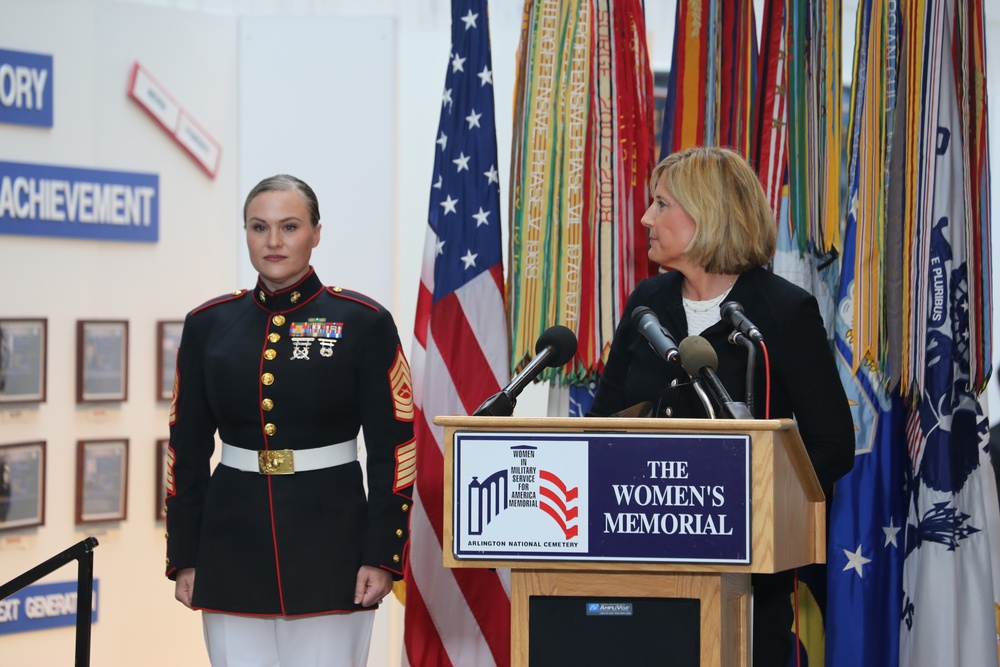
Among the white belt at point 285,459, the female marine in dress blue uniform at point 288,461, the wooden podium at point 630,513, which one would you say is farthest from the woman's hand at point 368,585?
the wooden podium at point 630,513

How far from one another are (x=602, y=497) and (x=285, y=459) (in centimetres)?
91

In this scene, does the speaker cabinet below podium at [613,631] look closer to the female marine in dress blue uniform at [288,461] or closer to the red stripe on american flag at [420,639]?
the female marine in dress blue uniform at [288,461]

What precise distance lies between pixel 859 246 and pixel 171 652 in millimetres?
2741

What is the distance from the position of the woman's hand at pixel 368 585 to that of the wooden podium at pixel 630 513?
2.26ft

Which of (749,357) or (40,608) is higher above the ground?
(749,357)

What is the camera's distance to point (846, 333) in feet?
9.49

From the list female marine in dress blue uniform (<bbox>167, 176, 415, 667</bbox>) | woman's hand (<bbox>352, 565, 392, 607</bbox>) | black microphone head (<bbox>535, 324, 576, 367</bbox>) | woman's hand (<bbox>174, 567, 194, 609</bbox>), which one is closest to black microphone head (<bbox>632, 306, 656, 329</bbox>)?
black microphone head (<bbox>535, 324, 576, 367</bbox>)

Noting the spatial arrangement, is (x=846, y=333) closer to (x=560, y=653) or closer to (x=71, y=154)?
(x=560, y=653)

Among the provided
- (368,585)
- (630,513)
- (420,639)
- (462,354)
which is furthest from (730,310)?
(420,639)

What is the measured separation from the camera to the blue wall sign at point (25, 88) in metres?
3.87

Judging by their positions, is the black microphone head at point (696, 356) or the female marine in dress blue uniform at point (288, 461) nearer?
the black microphone head at point (696, 356)

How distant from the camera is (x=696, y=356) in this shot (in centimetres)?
170

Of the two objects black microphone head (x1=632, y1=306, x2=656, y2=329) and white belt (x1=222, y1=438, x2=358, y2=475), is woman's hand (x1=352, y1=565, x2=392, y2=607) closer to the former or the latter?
white belt (x1=222, y1=438, x2=358, y2=475)

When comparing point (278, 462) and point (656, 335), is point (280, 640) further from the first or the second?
point (656, 335)
